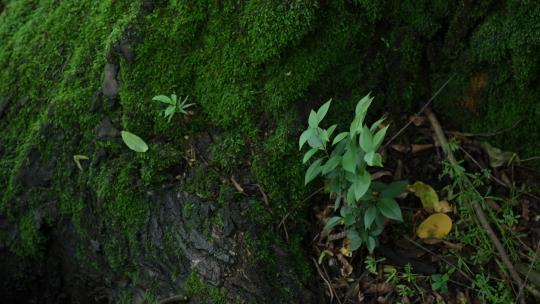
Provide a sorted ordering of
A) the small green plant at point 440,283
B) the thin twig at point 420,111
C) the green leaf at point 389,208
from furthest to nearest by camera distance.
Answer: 1. the thin twig at point 420,111
2. the small green plant at point 440,283
3. the green leaf at point 389,208

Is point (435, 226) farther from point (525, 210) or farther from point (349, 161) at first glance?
point (349, 161)

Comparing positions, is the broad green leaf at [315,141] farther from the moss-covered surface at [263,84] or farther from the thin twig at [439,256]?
the thin twig at [439,256]

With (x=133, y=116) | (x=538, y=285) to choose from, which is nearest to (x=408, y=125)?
(x=538, y=285)

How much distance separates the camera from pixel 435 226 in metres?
2.69

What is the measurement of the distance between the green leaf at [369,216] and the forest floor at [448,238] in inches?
10.8

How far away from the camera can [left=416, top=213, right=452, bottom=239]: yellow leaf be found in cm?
267

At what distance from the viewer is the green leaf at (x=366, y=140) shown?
212 centimetres

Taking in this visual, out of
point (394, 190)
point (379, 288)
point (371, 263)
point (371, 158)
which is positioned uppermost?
point (371, 158)

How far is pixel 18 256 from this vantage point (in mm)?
3195

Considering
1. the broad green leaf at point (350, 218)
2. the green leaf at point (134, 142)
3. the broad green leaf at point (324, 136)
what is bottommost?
the broad green leaf at point (350, 218)

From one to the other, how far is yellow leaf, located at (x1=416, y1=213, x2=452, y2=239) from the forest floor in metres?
0.02

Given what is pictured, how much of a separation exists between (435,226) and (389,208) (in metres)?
0.40

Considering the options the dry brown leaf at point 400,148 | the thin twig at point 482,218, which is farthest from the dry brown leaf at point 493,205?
the dry brown leaf at point 400,148

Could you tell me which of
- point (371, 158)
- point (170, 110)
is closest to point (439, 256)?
point (371, 158)
